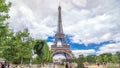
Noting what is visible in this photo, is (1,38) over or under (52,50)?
under

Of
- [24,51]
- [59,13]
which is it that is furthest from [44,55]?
[59,13]

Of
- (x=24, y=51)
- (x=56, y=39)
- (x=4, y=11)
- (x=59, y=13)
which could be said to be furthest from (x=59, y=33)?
(x=4, y=11)

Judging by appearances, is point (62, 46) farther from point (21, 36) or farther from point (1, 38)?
point (1, 38)

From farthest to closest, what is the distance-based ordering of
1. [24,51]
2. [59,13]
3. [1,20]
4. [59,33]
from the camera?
[59,13]
[59,33]
[24,51]
[1,20]

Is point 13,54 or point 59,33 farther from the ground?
point 59,33

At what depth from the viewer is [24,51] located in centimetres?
4994

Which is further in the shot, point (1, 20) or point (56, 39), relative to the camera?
point (56, 39)

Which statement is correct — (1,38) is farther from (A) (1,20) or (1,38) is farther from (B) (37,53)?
(B) (37,53)

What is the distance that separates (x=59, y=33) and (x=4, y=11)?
276 feet

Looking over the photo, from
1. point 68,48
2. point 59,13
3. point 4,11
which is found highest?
point 59,13

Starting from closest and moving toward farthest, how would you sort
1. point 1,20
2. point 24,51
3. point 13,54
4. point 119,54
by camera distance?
point 1,20, point 13,54, point 24,51, point 119,54

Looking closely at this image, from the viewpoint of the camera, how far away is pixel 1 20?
2491 cm

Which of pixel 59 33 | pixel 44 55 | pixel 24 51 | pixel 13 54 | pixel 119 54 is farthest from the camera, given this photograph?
pixel 119 54

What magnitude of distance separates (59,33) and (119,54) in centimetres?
4329
